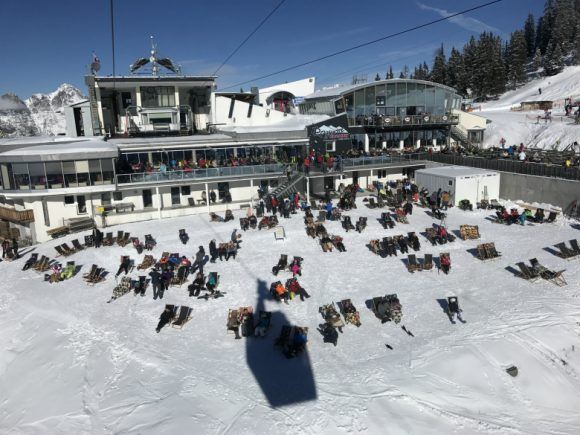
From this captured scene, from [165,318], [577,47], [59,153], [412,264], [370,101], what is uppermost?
[577,47]

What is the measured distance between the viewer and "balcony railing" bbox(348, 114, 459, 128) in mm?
36156

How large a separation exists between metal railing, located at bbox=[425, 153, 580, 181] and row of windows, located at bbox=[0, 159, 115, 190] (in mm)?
24782

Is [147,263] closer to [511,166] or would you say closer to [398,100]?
[511,166]

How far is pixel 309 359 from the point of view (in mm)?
13539

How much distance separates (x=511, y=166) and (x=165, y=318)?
2455cm

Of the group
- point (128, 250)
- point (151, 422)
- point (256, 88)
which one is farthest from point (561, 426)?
point (256, 88)

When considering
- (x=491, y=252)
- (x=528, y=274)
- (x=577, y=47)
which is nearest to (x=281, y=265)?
(x=491, y=252)

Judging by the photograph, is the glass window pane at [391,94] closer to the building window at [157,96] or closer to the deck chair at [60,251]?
the building window at [157,96]

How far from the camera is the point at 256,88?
5422 cm

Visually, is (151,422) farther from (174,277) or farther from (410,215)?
(410,215)

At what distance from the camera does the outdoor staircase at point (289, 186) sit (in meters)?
27.9

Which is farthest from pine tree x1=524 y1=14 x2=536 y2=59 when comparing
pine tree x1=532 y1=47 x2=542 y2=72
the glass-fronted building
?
the glass-fronted building

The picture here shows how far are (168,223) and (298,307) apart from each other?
13108 mm

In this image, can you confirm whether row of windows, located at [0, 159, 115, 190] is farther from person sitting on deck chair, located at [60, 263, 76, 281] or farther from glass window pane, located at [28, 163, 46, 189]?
person sitting on deck chair, located at [60, 263, 76, 281]
